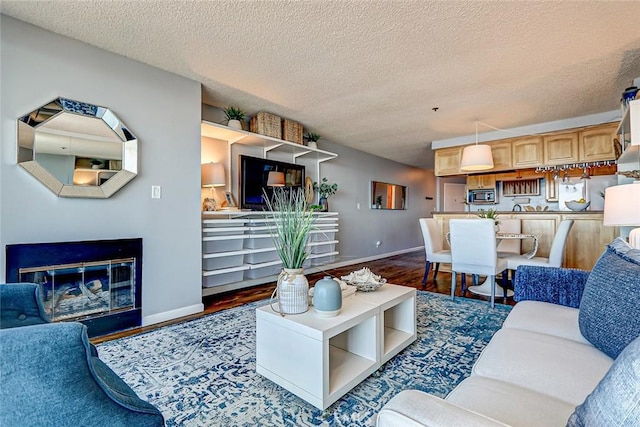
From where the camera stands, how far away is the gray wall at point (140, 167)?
1928 millimetres

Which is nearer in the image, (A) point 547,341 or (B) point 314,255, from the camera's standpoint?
(A) point 547,341

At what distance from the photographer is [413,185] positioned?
7715mm

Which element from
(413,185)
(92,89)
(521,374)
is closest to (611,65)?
(521,374)

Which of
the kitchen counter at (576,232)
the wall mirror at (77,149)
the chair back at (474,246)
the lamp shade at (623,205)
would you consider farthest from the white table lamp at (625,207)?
the wall mirror at (77,149)

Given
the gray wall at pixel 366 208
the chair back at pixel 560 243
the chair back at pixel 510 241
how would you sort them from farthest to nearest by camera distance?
the gray wall at pixel 366 208
the chair back at pixel 510 241
the chair back at pixel 560 243

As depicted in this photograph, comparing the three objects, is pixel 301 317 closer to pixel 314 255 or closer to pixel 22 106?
pixel 22 106

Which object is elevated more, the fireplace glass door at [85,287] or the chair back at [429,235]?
the chair back at [429,235]

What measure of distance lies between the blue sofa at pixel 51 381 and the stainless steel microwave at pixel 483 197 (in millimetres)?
6507

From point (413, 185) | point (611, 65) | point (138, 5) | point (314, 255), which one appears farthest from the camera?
point (413, 185)

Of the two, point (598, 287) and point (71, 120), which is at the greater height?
point (71, 120)

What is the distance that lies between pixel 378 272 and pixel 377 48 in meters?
3.39

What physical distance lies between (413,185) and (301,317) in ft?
22.6

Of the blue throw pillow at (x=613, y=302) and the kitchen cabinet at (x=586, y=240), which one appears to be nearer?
the blue throw pillow at (x=613, y=302)

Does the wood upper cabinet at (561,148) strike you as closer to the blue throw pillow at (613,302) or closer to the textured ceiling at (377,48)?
the textured ceiling at (377,48)
